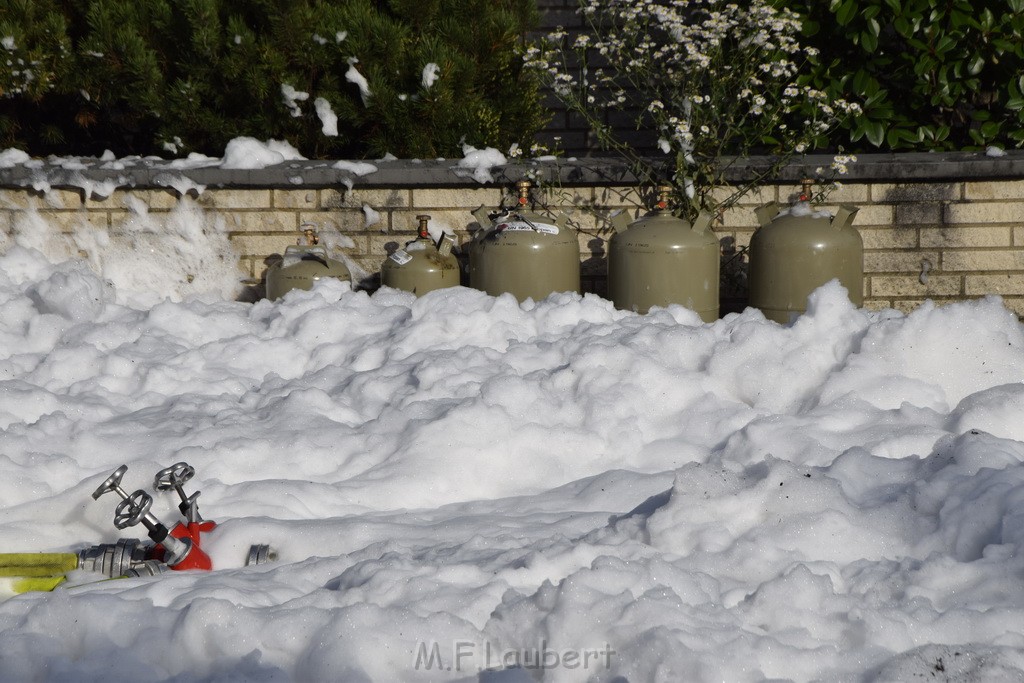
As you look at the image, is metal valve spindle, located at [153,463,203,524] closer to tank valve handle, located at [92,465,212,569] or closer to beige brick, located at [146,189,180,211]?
tank valve handle, located at [92,465,212,569]

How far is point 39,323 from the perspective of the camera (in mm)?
4605

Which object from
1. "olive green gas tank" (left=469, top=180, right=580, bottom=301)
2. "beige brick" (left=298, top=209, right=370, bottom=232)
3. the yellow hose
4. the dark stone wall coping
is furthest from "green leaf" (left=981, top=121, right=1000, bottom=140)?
the yellow hose

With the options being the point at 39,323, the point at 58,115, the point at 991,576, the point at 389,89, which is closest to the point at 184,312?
the point at 39,323

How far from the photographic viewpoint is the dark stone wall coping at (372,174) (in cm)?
542

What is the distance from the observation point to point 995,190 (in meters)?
5.27

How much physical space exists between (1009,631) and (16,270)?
4.94 meters

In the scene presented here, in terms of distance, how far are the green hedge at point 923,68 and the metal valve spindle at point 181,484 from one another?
4334 millimetres

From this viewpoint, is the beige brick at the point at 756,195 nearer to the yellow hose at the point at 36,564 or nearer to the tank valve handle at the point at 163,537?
the tank valve handle at the point at 163,537

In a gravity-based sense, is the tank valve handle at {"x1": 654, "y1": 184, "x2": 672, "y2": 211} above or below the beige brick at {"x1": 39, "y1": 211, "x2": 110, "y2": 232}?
above

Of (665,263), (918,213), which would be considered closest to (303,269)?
(665,263)

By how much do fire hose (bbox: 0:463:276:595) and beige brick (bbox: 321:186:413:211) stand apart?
10.1 ft

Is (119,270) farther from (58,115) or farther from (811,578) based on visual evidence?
(811,578)

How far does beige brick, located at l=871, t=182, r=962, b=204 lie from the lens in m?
5.29

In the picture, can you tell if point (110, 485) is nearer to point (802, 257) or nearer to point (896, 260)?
point (802, 257)
